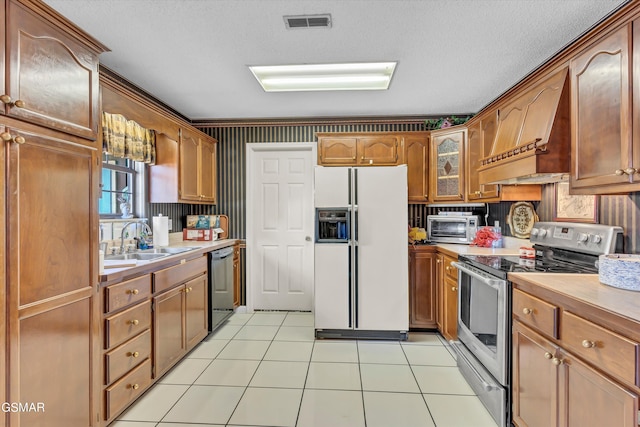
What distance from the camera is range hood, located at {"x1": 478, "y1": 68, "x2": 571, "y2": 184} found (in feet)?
6.41

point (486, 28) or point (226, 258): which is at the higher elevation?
point (486, 28)

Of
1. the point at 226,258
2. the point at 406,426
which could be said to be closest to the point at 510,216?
the point at 406,426

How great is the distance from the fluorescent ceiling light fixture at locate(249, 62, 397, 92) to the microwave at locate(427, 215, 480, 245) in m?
1.56

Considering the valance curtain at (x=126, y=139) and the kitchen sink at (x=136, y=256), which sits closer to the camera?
the valance curtain at (x=126, y=139)

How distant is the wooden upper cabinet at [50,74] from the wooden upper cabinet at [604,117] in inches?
103

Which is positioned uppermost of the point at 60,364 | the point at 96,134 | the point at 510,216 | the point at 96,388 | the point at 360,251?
the point at 96,134

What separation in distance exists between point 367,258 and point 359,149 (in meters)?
1.25

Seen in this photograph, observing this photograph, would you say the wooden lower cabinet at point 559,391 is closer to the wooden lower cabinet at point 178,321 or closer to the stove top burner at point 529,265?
the stove top burner at point 529,265

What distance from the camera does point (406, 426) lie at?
1913 millimetres

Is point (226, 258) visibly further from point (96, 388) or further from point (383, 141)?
point (383, 141)

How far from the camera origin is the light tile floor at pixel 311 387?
78.3 inches

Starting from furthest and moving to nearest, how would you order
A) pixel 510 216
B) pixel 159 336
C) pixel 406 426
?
pixel 510 216 → pixel 159 336 → pixel 406 426

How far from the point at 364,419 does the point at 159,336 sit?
1.51m

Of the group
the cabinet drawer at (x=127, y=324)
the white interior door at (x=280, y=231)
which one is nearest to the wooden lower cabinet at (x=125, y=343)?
the cabinet drawer at (x=127, y=324)
